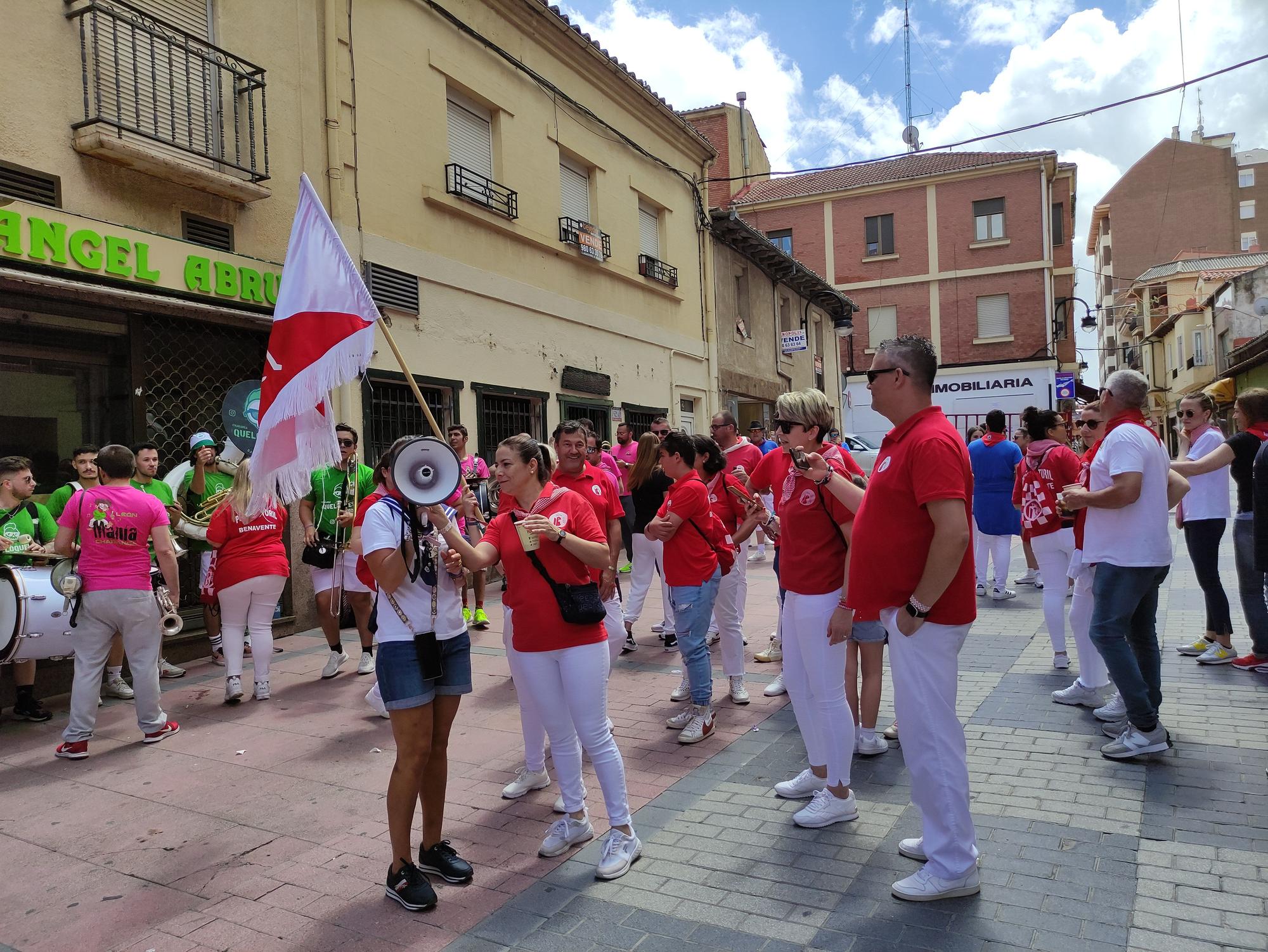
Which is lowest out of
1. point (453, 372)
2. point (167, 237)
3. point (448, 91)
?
point (453, 372)

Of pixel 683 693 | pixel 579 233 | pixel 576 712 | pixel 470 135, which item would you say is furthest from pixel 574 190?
pixel 576 712

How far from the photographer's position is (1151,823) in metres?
A: 3.87

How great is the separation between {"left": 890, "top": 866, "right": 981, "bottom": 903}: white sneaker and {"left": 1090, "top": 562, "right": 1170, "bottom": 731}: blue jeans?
1843mm

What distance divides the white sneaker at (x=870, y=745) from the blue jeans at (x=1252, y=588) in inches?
131

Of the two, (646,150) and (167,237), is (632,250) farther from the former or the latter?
(167,237)

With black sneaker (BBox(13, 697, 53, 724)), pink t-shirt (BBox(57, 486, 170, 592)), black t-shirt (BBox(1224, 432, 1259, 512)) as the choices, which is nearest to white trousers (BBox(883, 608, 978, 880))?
black t-shirt (BBox(1224, 432, 1259, 512))

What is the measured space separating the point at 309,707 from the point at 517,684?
9.68ft

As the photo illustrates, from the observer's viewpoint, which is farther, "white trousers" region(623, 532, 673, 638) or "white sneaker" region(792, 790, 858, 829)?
"white trousers" region(623, 532, 673, 638)

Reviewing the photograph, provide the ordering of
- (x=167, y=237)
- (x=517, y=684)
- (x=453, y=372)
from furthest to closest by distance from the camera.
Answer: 1. (x=453, y=372)
2. (x=167, y=237)
3. (x=517, y=684)

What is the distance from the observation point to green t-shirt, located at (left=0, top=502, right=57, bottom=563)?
6.02 meters

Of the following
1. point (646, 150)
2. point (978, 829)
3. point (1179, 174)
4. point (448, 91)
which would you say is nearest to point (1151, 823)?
point (978, 829)

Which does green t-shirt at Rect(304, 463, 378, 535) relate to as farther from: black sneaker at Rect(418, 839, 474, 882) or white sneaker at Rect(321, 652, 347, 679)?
black sneaker at Rect(418, 839, 474, 882)

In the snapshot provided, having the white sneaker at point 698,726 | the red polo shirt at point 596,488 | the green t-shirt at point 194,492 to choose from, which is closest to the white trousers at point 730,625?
the white sneaker at point 698,726

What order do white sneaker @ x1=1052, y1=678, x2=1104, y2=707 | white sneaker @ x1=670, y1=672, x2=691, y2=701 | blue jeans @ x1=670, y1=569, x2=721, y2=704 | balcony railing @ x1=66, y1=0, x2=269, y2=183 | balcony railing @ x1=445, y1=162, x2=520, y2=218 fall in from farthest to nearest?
balcony railing @ x1=445, y1=162, x2=520, y2=218 < balcony railing @ x1=66, y1=0, x2=269, y2=183 < white sneaker @ x1=670, y1=672, x2=691, y2=701 < white sneaker @ x1=1052, y1=678, x2=1104, y2=707 < blue jeans @ x1=670, y1=569, x2=721, y2=704
